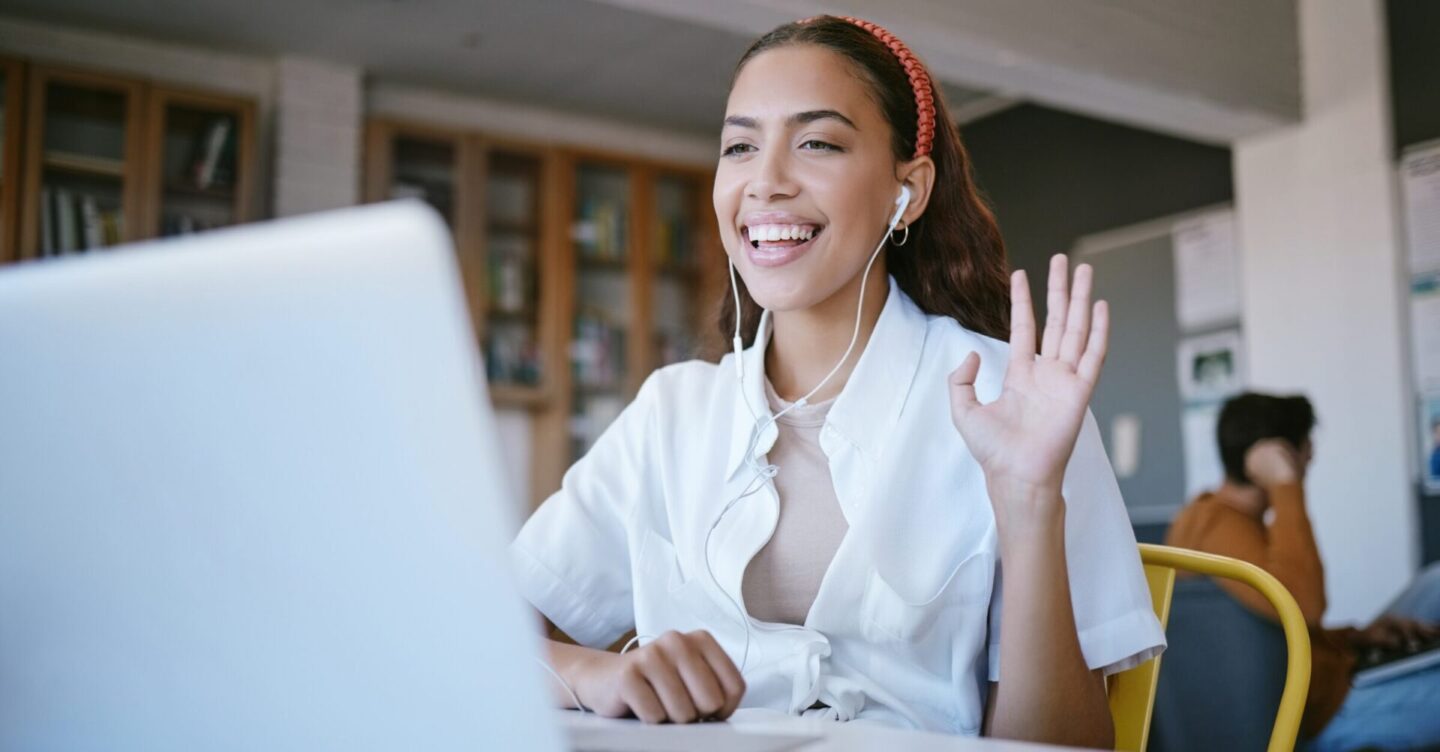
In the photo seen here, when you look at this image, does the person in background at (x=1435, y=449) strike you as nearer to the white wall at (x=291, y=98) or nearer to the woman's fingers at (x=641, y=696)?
the white wall at (x=291, y=98)

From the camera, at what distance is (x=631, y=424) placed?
1.43 metres

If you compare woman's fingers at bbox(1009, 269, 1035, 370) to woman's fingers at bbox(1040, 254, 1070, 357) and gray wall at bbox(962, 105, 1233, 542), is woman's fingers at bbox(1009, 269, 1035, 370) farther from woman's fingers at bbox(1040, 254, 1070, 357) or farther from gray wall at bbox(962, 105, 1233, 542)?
gray wall at bbox(962, 105, 1233, 542)

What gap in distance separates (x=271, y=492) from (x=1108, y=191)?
5514 millimetres

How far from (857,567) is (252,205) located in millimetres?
4694

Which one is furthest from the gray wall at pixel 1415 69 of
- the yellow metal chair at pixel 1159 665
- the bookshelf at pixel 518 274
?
the yellow metal chair at pixel 1159 665

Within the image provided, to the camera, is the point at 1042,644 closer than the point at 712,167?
Yes

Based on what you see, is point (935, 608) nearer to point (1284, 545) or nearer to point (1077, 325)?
point (1077, 325)

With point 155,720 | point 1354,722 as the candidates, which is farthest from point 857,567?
point 1354,722

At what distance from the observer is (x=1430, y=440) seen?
14.0ft

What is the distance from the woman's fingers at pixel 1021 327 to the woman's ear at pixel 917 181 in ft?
0.99

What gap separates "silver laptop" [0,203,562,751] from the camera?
1.36ft

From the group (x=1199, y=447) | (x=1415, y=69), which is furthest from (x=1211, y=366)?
(x=1415, y=69)

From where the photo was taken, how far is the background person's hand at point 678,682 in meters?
0.85

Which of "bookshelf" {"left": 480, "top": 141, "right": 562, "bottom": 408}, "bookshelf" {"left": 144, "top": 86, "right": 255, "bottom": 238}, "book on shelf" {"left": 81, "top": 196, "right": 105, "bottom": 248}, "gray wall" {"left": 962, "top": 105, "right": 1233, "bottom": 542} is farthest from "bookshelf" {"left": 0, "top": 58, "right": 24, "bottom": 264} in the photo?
"gray wall" {"left": 962, "top": 105, "right": 1233, "bottom": 542}
